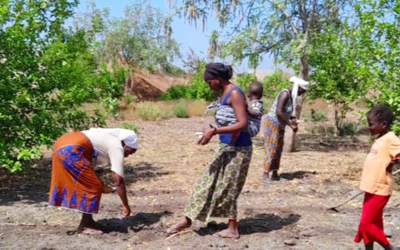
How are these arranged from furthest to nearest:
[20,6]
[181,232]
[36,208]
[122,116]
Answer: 1. [122,116]
2. [20,6]
3. [36,208]
4. [181,232]

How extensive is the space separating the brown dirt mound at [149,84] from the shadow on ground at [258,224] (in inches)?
833

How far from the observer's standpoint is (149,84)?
95.5 feet

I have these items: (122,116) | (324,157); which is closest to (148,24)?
(122,116)

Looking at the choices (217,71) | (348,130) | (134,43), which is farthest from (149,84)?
(217,71)

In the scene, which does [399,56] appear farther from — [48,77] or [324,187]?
[48,77]

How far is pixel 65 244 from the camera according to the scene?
4.62 m

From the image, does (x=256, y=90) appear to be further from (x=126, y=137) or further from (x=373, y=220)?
(x=373, y=220)

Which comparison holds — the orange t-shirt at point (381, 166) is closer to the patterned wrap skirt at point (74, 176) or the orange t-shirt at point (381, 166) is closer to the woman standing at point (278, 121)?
the patterned wrap skirt at point (74, 176)

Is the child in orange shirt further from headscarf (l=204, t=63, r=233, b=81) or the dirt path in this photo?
headscarf (l=204, t=63, r=233, b=81)

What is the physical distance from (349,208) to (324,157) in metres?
3.58

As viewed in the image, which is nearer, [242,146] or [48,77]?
[242,146]

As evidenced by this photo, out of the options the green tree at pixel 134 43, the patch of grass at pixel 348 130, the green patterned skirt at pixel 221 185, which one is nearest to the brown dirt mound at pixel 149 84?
the green tree at pixel 134 43

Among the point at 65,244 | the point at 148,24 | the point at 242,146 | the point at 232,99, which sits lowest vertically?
the point at 65,244

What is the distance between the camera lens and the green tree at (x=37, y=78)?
6.01 meters
